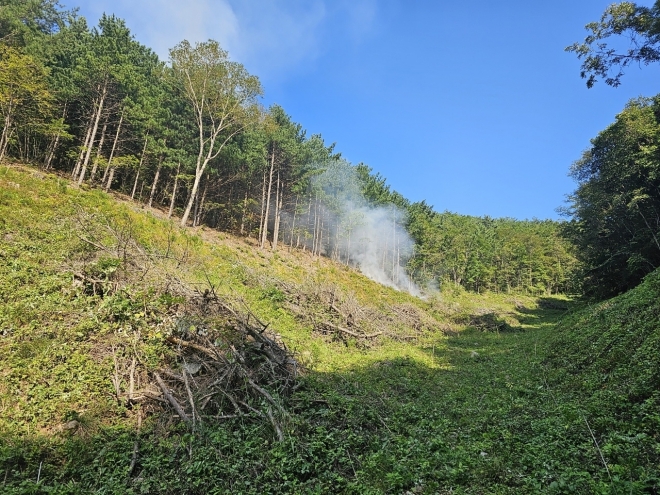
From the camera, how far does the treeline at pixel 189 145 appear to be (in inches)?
913

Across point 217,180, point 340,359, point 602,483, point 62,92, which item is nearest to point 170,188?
point 217,180

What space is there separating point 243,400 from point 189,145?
25.3m

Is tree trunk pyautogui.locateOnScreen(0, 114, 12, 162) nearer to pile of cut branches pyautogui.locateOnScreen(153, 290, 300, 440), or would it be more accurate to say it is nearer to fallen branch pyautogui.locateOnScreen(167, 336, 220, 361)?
pile of cut branches pyautogui.locateOnScreen(153, 290, 300, 440)

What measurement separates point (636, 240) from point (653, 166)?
4515 mm

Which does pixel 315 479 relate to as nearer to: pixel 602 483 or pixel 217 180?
pixel 602 483

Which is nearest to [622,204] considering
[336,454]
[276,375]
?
[276,375]

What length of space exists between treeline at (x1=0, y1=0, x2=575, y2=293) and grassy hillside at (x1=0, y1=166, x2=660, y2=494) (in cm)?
1550

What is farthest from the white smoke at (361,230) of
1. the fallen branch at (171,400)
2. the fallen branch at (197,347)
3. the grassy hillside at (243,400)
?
the fallen branch at (171,400)

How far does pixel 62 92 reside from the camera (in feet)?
78.6

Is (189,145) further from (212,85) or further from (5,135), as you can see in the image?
(5,135)

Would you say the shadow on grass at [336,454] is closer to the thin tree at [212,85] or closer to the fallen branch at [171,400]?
the fallen branch at [171,400]

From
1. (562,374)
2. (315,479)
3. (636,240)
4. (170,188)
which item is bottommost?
(315,479)

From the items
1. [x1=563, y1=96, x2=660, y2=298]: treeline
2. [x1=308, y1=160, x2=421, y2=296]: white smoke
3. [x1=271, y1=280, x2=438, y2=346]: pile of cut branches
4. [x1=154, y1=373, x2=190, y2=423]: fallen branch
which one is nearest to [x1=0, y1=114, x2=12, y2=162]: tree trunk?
[x1=271, y1=280, x2=438, y2=346]: pile of cut branches

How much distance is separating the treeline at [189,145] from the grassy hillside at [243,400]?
15504 mm
